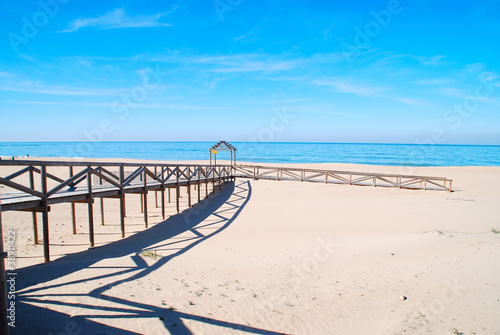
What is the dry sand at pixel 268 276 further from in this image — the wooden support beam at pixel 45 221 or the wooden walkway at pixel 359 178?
the wooden walkway at pixel 359 178

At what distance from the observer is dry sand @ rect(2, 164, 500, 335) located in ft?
14.7

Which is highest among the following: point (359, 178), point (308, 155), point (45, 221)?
point (45, 221)

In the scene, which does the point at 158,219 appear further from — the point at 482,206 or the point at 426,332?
the point at 482,206

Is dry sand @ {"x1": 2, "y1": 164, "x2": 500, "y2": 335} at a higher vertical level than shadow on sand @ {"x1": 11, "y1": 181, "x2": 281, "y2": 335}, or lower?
lower

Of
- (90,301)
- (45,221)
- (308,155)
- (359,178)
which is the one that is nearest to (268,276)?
(90,301)

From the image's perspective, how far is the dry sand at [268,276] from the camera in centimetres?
448

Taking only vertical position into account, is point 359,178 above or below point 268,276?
above

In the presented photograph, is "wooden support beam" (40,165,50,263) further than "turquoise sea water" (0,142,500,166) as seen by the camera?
No

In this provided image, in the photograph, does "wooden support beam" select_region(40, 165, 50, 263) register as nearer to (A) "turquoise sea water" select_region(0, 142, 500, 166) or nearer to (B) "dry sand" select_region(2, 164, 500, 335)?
(B) "dry sand" select_region(2, 164, 500, 335)

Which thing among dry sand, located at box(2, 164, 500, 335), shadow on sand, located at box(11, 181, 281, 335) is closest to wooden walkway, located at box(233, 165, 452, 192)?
dry sand, located at box(2, 164, 500, 335)

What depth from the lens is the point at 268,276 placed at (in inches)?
257

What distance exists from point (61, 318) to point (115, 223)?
8971 millimetres

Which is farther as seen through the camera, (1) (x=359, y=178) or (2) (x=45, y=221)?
(1) (x=359, y=178)

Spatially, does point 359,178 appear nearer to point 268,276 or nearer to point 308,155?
point 268,276
